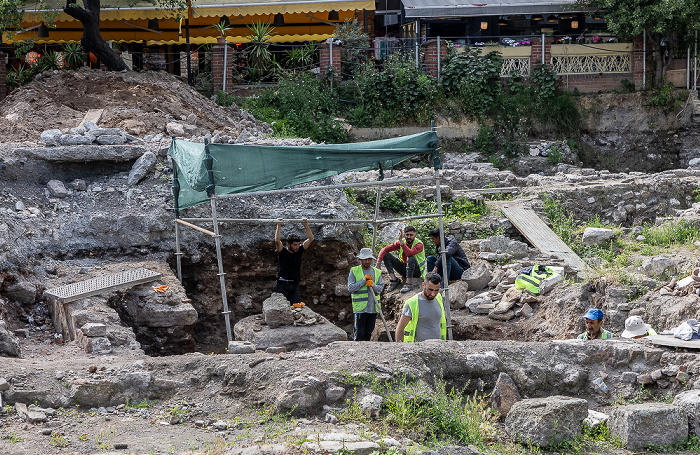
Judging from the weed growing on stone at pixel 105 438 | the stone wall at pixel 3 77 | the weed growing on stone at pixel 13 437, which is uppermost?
the stone wall at pixel 3 77

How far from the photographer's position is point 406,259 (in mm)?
10156

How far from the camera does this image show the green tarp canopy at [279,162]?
26.6 feet

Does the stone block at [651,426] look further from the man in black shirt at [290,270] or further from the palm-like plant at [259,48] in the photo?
the palm-like plant at [259,48]

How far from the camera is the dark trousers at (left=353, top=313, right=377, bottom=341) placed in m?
8.41

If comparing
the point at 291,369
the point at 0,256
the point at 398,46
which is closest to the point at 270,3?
the point at 398,46

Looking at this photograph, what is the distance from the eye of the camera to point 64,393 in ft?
18.6

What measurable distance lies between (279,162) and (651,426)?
4.55m

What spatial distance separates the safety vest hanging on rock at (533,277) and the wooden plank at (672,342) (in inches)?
127

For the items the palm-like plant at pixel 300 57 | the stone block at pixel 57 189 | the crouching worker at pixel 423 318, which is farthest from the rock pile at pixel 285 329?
the palm-like plant at pixel 300 57

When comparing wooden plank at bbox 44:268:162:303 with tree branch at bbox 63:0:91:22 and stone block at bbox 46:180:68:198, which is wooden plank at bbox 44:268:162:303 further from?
tree branch at bbox 63:0:91:22

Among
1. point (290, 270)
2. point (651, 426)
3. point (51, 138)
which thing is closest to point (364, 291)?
point (290, 270)

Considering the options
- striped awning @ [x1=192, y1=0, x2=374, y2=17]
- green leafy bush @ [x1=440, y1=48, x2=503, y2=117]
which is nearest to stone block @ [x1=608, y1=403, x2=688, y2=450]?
green leafy bush @ [x1=440, y1=48, x2=503, y2=117]

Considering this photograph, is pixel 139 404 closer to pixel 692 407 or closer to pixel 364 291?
pixel 364 291

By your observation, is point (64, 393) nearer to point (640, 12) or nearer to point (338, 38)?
point (338, 38)
